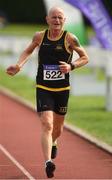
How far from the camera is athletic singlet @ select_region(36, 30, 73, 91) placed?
9.80m

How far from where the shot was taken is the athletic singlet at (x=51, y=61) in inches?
386

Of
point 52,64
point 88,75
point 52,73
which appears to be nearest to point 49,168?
point 52,73

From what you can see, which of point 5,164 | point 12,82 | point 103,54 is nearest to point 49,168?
point 5,164

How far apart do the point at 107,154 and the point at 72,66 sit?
2375 mm

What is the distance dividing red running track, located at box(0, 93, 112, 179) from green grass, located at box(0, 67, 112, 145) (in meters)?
0.49

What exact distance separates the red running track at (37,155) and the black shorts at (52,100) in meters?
0.79

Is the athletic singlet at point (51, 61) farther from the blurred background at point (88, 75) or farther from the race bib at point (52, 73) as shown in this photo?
the blurred background at point (88, 75)

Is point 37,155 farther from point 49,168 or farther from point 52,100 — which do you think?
point 49,168

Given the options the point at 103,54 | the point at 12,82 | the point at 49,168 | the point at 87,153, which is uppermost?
the point at 49,168

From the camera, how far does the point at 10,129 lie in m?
14.5

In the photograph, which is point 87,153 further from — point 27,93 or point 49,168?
point 27,93

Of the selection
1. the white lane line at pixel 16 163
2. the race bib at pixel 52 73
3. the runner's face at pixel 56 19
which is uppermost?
the runner's face at pixel 56 19

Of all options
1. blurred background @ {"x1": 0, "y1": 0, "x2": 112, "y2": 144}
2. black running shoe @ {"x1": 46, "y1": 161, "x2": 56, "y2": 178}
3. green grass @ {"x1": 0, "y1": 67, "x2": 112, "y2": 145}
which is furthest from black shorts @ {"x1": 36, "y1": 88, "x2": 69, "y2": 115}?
blurred background @ {"x1": 0, "y1": 0, "x2": 112, "y2": 144}

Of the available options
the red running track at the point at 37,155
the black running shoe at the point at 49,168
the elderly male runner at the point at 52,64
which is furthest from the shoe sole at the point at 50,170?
the elderly male runner at the point at 52,64
